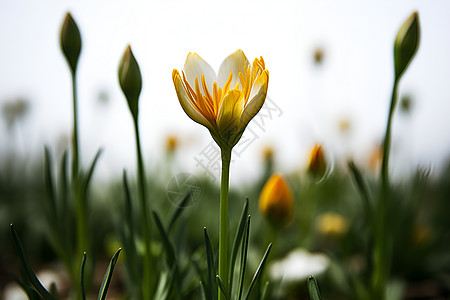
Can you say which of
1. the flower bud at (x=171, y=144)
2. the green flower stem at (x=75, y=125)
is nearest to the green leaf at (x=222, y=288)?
the green flower stem at (x=75, y=125)

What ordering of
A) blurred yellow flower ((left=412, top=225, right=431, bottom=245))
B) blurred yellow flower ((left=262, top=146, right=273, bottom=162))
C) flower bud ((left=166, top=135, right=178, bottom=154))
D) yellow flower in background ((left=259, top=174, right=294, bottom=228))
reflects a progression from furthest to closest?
1. flower bud ((left=166, top=135, right=178, bottom=154))
2. blurred yellow flower ((left=262, top=146, right=273, bottom=162))
3. blurred yellow flower ((left=412, top=225, right=431, bottom=245))
4. yellow flower in background ((left=259, top=174, right=294, bottom=228))

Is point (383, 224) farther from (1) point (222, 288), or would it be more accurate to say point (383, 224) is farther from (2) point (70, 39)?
(2) point (70, 39)

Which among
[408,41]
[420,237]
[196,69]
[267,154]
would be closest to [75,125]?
[196,69]

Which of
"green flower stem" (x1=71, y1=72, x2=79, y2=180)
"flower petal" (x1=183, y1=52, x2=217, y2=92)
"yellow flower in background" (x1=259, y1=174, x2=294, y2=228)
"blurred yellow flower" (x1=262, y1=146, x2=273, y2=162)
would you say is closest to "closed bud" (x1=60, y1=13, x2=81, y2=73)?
"green flower stem" (x1=71, y1=72, x2=79, y2=180)

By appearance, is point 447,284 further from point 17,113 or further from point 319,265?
point 17,113

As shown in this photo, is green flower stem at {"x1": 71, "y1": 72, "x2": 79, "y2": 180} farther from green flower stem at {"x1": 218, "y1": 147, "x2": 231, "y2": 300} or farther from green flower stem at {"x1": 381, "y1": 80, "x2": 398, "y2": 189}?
green flower stem at {"x1": 381, "y1": 80, "x2": 398, "y2": 189}
